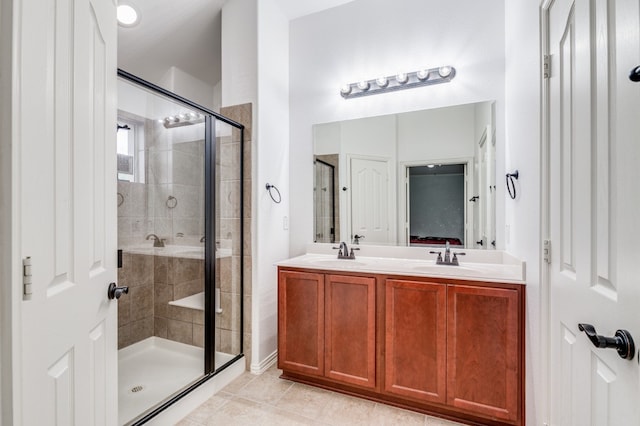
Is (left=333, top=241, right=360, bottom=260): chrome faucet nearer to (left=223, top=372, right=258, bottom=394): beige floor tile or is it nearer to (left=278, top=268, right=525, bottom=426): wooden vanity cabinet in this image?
(left=278, top=268, right=525, bottom=426): wooden vanity cabinet

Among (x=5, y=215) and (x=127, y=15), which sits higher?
(x=127, y=15)

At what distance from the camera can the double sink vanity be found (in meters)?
1.65

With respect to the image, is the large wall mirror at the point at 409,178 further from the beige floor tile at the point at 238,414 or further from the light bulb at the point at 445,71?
the beige floor tile at the point at 238,414

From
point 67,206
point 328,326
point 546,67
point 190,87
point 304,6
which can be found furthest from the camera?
point 190,87


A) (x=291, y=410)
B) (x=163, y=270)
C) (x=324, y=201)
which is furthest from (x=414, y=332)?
(x=163, y=270)

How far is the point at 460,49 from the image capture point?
224 centimetres

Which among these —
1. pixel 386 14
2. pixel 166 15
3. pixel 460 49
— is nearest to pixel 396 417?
pixel 460 49

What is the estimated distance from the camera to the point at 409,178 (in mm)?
2416

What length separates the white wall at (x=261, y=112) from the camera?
235 cm

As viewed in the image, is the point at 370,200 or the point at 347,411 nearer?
the point at 347,411

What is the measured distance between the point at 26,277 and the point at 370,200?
2130mm

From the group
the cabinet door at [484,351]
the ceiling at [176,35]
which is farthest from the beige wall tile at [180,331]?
the ceiling at [176,35]

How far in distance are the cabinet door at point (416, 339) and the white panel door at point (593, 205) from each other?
0.55 m

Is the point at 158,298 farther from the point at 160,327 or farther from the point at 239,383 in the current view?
the point at 239,383
